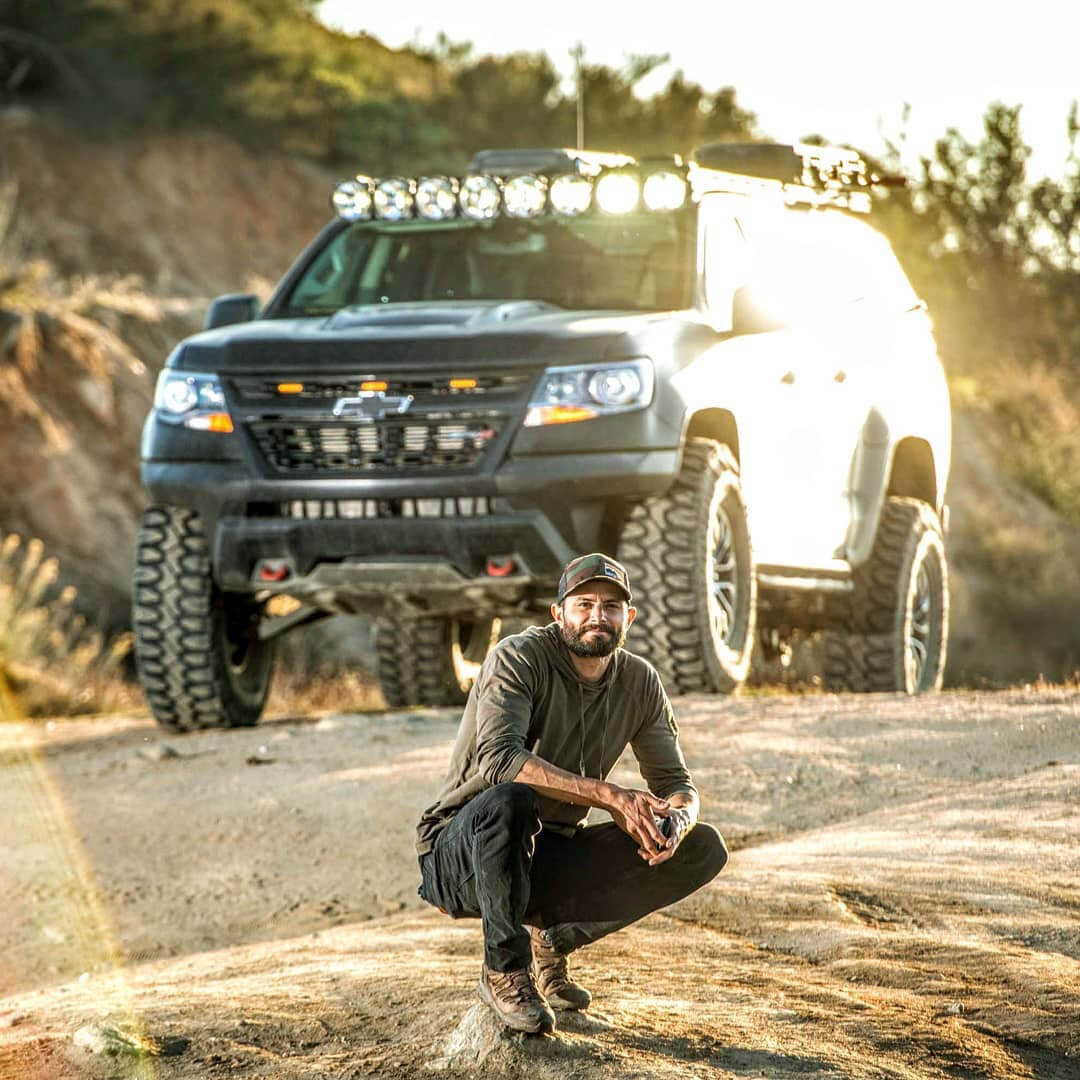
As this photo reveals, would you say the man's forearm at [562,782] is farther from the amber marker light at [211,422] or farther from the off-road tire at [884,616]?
the off-road tire at [884,616]

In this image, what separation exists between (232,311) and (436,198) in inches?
42.6

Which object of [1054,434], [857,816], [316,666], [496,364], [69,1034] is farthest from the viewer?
[1054,434]

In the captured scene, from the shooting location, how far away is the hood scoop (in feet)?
32.8

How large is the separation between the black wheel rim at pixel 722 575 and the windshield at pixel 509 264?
102cm

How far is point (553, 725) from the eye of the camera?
5562 mm

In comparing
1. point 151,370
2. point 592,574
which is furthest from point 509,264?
point 151,370

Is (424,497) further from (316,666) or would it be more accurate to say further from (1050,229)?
(1050,229)

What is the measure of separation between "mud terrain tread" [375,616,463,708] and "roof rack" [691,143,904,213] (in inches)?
124

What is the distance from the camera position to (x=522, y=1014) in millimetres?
5445

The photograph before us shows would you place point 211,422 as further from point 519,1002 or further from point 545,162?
point 519,1002

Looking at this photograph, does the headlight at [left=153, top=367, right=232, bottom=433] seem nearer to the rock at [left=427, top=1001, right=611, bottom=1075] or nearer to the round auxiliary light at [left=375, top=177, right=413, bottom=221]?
the round auxiliary light at [left=375, top=177, right=413, bottom=221]

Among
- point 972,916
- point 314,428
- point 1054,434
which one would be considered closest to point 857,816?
point 972,916

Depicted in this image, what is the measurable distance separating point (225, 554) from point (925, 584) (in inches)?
173

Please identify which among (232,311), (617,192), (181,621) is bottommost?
(181,621)
